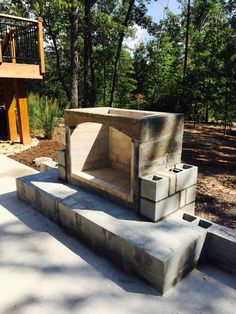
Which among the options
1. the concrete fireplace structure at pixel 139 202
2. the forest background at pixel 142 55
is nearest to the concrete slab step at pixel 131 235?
the concrete fireplace structure at pixel 139 202

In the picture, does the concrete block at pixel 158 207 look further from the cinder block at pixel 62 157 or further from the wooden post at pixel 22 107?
the wooden post at pixel 22 107

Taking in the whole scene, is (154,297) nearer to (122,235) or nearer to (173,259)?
(173,259)

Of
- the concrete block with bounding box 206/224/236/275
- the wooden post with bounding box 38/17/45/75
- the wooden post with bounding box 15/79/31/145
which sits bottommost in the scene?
the concrete block with bounding box 206/224/236/275

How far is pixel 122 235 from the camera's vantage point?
2.36 m

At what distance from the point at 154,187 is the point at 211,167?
294 cm

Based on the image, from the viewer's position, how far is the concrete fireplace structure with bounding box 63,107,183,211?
262 cm

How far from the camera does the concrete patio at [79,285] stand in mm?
1975

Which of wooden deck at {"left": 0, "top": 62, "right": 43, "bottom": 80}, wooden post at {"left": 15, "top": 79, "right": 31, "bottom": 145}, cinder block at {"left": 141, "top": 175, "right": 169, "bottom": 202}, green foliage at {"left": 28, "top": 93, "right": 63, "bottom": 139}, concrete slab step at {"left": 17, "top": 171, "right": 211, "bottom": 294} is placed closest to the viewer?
concrete slab step at {"left": 17, "top": 171, "right": 211, "bottom": 294}

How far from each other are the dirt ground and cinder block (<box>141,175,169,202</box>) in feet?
3.11

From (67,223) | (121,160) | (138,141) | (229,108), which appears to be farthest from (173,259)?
(229,108)

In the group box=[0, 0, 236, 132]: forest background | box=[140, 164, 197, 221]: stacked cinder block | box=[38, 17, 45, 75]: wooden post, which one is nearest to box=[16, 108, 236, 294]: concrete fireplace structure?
box=[140, 164, 197, 221]: stacked cinder block

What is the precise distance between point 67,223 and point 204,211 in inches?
66.8

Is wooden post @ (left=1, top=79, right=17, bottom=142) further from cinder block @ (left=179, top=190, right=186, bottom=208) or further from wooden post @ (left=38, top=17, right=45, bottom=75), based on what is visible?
cinder block @ (left=179, top=190, right=186, bottom=208)

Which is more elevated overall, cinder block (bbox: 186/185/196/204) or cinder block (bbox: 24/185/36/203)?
cinder block (bbox: 186/185/196/204)
